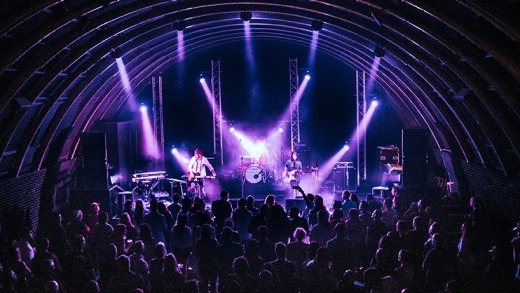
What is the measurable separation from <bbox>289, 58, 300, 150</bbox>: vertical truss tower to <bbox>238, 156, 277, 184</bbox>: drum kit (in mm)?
1558

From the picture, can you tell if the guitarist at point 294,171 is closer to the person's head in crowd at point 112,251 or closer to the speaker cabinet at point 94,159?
the speaker cabinet at point 94,159

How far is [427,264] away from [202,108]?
2037 centimetres

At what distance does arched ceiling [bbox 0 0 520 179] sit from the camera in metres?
11.0

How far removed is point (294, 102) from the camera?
26750 millimetres

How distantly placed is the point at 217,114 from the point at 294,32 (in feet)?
22.3

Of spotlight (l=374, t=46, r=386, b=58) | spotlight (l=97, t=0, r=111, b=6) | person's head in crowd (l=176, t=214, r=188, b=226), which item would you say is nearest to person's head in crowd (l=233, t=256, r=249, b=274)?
person's head in crowd (l=176, t=214, r=188, b=226)

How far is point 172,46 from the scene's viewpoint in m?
22.2

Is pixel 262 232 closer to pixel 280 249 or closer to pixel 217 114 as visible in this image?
pixel 280 249

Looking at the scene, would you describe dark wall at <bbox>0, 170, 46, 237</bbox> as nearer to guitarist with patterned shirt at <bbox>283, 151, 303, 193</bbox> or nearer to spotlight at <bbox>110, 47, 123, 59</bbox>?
spotlight at <bbox>110, 47, 123, 59</bbox>

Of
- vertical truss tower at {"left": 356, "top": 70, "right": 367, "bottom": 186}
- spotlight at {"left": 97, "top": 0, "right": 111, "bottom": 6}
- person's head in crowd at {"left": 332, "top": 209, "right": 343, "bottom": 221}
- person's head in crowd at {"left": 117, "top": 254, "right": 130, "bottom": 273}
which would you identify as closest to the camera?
person's head in crowd at {"left": 117, "top": 254, "right": 130, "bottom": 273}

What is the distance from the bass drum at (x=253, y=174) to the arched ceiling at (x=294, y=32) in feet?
19.7

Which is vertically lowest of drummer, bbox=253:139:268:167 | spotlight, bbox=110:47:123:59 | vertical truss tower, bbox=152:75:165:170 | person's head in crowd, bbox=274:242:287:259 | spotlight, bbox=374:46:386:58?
person's head in crowd, bbox=274:242:287:259

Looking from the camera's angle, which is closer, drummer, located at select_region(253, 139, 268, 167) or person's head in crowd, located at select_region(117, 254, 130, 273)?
person's head in crowd, located at select_region(117, 254, 130, 273)

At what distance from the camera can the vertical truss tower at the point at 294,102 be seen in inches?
1045
